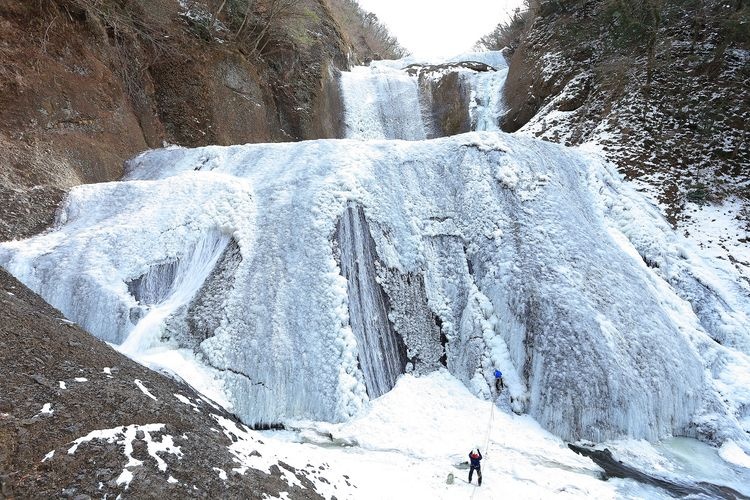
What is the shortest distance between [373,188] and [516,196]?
3.58 m

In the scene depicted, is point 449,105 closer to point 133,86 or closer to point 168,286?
point 133,86

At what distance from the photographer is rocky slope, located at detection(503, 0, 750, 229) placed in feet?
44.7

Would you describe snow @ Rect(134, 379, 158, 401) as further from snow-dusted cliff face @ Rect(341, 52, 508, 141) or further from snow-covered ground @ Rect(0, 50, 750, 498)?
snow-dusted cliff face @ Rect(341, 52, 508, 141)

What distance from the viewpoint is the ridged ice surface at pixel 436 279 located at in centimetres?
841

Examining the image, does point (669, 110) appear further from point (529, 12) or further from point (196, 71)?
point (196, 71)

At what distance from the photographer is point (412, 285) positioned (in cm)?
1019

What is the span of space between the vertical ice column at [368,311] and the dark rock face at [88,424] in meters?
2.85

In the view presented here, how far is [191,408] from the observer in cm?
623

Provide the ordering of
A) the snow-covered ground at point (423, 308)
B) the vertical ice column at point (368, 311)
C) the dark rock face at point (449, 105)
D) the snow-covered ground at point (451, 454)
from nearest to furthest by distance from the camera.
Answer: the snow-covered ground at point (451, 454) < the snow-covered ground at point (423, 308) < the vertical ice column at point (368, 311) < the dark rock face at point (449, 105)

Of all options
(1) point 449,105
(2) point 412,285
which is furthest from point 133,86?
(1) point 449,105

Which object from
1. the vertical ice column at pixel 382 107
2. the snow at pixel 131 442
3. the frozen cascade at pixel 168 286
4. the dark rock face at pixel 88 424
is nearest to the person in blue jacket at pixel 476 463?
the dark rock face at pixel 88 424

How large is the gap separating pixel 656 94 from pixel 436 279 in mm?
12471

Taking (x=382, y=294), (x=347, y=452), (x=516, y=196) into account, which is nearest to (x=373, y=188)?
(x=382, y=294)

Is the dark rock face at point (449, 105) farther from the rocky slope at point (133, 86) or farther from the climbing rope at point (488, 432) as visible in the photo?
the climbing rope at point (488, 432)
